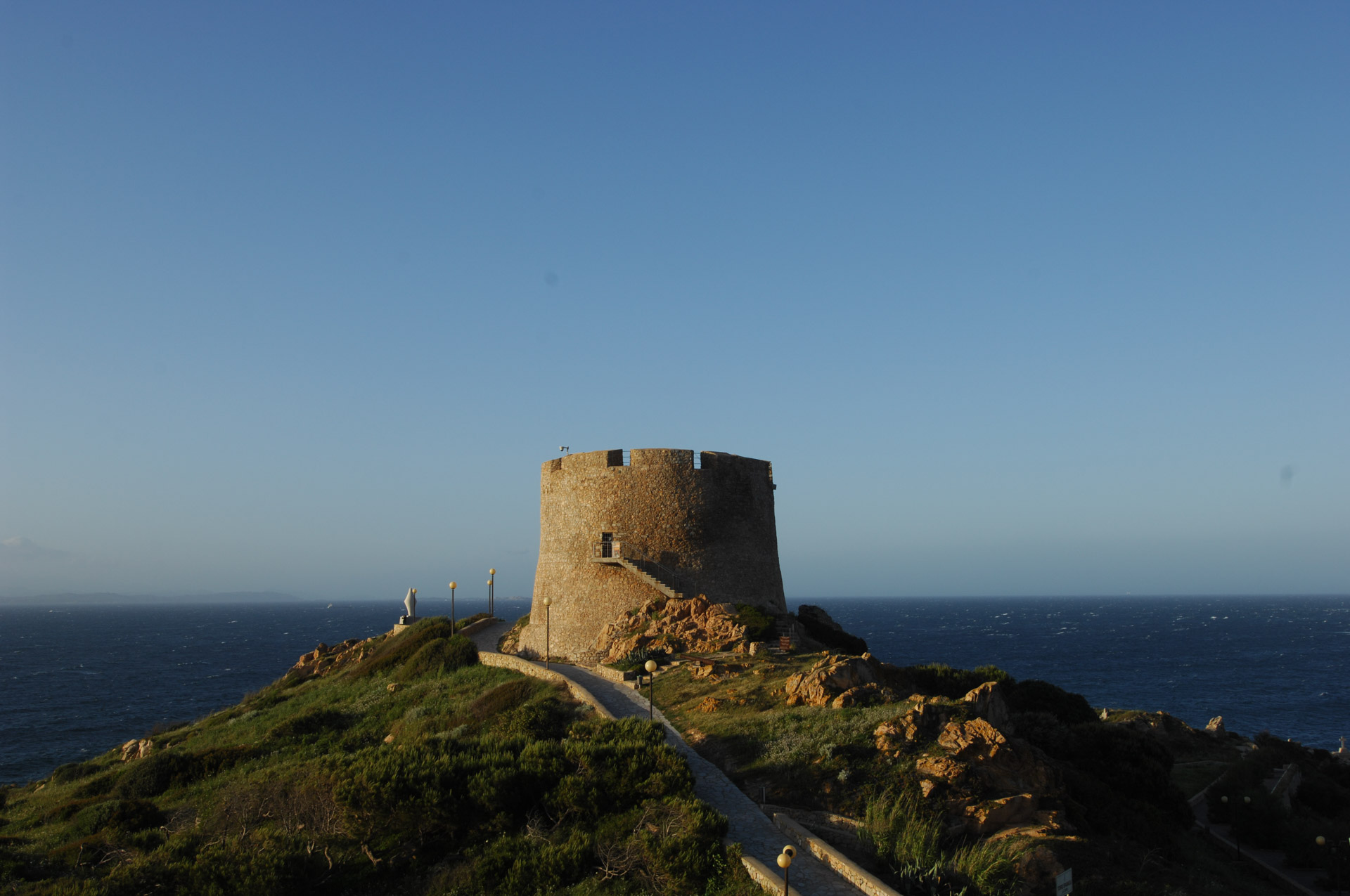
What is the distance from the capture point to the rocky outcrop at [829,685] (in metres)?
19.9

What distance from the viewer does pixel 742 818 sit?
14242mm

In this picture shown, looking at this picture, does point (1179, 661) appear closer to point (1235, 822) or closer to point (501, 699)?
point (1235, 822)

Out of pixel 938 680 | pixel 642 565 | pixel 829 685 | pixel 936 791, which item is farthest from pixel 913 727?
pixel 642 565

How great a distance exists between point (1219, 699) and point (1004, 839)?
61.6 m

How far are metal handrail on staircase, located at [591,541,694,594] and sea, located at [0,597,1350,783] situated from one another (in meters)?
28.8

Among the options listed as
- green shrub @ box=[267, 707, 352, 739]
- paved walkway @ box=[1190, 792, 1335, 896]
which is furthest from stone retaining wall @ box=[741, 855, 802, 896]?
paved walkway @ box=[1190, 792, 1335, 896]

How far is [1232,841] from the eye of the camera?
2588cm

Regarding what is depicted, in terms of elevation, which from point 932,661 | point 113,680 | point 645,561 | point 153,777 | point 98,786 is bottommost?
point 932,661

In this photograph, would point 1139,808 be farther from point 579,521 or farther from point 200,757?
point 200,757

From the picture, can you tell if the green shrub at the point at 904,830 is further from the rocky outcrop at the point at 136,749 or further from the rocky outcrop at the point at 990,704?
the rocky outcrop at the point at 136,749

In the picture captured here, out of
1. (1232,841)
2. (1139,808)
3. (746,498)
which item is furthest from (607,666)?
(1232,841)

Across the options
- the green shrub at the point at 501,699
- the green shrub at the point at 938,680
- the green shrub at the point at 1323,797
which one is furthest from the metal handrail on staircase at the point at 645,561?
the green shrub at the point at 1323,797

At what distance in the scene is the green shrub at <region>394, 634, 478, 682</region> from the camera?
31.8 meters

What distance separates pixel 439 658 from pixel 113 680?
56197 millimetres
